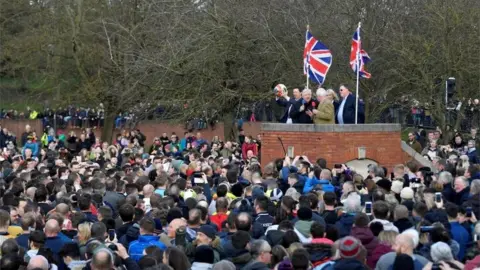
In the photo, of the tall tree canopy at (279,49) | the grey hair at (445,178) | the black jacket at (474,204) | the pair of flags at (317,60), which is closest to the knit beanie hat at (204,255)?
the black jacket at (474,204)

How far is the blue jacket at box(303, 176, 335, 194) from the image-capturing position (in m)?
14.6

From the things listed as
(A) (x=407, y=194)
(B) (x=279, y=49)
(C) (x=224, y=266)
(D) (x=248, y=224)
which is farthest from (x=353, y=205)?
(B) (x=279, y=49)

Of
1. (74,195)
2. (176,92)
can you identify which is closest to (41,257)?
(74,195)

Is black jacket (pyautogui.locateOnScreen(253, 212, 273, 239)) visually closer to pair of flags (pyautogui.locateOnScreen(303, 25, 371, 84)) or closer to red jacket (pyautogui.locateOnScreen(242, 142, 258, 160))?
pair of flags (pyautogui.locateOnScreen(303, 25, 371, 84))

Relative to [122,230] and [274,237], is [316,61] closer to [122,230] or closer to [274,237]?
[122,230]

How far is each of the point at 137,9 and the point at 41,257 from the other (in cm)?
3181

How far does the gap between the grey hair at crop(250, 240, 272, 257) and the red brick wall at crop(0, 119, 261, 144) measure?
102ft

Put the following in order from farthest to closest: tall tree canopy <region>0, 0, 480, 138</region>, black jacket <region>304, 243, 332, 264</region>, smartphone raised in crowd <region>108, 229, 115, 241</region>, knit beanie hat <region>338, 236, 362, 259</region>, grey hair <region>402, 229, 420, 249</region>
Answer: tall tree canopy <region>0, 0, 480, 138</region>
smartphone raised in crowd <region>108, 229, 115, 241</region>
black jacket <region>304, 243, 332, 264</region>
grey hair <region>402, 229, 420, 249</region>
knit beanie hat <region>338, 236, 362, 259</region>

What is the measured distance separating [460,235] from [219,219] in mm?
2803

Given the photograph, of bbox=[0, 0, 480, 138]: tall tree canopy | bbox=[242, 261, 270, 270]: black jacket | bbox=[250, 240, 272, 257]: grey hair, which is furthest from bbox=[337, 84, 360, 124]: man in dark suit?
bbox=[242, 261, 270, 270]: black jacket

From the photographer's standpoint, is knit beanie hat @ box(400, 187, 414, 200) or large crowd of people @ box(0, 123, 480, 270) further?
knit beanie hat @ box(400, 187, 414, 200)

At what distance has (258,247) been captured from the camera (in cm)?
996

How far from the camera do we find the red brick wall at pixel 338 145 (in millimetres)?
21703

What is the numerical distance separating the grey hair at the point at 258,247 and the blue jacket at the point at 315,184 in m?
4.52
